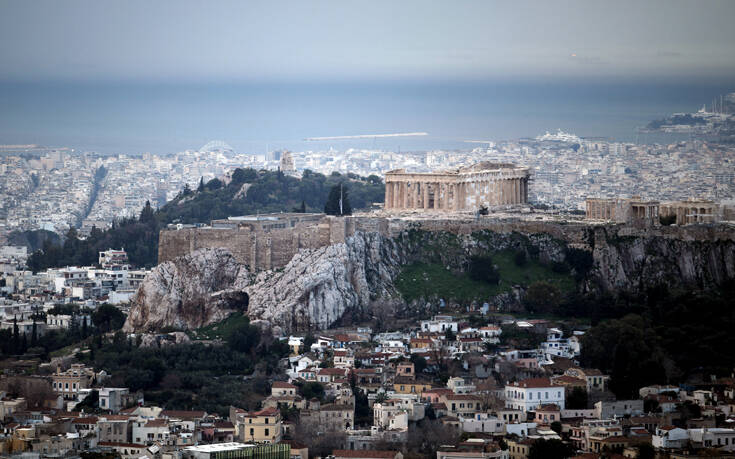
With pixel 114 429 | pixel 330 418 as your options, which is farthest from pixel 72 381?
pixel 330 418

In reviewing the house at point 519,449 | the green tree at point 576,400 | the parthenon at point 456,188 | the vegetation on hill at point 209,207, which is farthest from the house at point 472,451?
the vegetation on hill at point 209,207

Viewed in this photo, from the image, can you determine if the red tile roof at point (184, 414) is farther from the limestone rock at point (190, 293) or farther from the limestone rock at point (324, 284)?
the limestone rock at point (190, 293)

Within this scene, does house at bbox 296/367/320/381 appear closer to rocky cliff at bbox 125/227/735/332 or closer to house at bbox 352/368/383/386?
house at bbox 352/368/383/386

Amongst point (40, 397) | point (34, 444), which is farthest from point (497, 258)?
point (34, 444)

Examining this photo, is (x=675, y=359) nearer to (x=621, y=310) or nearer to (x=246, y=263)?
(x=621, y=310)

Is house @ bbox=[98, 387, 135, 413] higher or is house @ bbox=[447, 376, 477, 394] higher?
house @ bbox=[447, 376, 477, 394]

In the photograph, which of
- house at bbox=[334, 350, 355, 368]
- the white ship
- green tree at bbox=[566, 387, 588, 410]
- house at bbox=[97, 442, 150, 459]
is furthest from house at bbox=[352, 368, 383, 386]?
the white ship
